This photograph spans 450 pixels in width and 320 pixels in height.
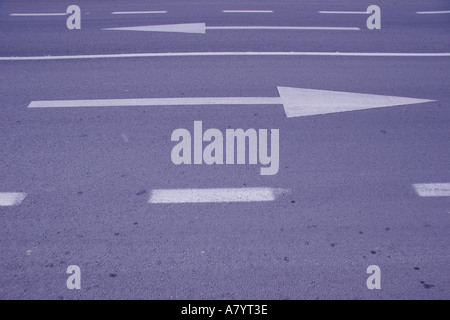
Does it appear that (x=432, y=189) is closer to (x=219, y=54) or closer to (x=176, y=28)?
(x=219, y=54)

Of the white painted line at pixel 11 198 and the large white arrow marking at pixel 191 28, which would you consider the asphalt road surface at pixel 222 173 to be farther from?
the large white arrow marking at pixel 191 28

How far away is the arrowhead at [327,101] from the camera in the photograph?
6076 millimetres

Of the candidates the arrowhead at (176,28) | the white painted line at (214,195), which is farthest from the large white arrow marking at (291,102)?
the arrowhead at (176,28)

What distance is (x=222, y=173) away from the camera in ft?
16.1

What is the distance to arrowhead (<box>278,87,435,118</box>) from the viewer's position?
6.08 meters

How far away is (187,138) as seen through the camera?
547 cm

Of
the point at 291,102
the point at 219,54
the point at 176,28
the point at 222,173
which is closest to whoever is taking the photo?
the point at 222,173

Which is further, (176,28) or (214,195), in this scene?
(176,28)

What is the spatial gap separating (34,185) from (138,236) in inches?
56.4

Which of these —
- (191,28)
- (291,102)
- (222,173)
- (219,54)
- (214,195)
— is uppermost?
(191,28)

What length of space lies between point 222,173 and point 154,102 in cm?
196

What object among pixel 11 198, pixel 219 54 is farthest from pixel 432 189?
pixel 219 54

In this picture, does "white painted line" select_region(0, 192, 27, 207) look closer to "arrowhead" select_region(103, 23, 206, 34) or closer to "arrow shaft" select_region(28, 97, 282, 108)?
"arrow shaft" select_region(28, 97, 282, 108)

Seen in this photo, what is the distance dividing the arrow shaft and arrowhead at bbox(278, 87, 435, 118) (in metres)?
0.25
